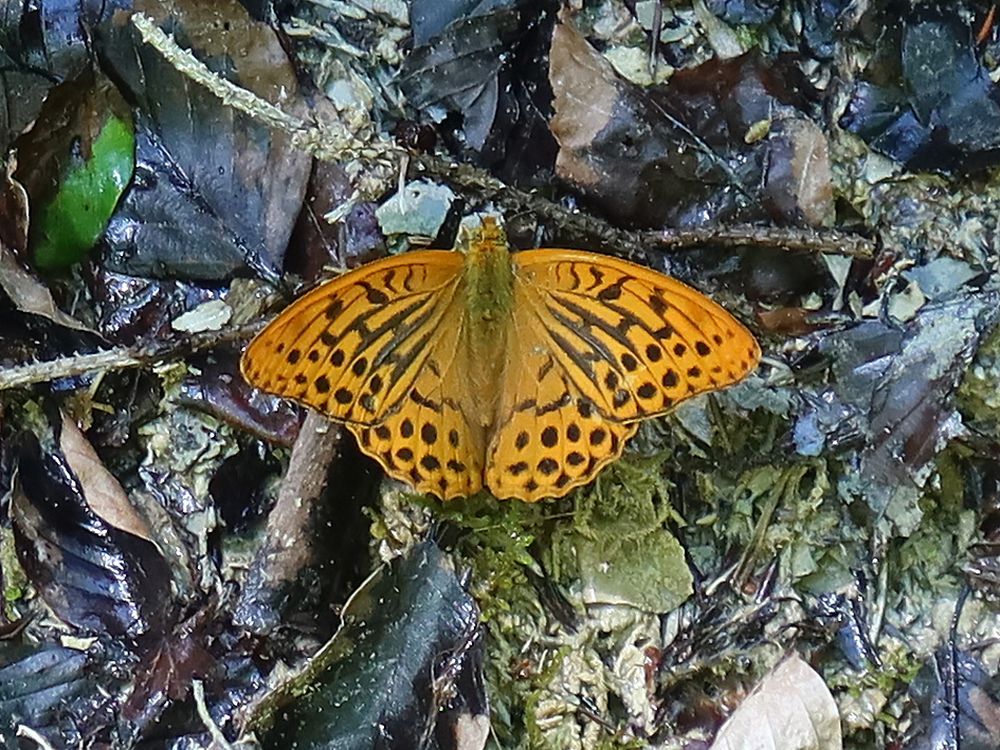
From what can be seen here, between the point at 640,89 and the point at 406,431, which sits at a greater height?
the point at 640,89

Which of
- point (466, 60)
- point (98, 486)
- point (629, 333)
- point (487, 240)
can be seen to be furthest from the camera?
point (98, 486)

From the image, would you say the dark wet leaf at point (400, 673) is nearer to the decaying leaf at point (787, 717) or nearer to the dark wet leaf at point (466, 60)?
the decaying leaf at point (787, 717)

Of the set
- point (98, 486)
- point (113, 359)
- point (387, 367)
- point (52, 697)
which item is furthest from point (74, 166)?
point (52, 697)

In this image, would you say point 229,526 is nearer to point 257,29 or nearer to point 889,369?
point 257,29

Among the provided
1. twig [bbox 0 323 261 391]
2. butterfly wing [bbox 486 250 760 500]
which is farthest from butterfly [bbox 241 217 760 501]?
twig [bbox 0 323 261 391]

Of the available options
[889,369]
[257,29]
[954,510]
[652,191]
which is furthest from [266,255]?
[954,510]

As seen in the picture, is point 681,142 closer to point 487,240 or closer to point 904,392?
point 487,240
